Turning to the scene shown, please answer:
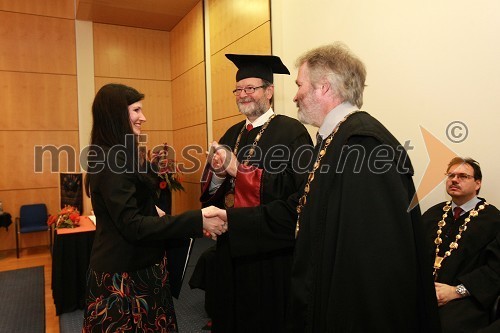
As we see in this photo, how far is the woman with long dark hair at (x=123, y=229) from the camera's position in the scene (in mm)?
1729

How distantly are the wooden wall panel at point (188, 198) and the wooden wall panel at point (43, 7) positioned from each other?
3.67 meters

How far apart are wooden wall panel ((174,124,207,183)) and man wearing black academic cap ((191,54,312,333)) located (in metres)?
4.12

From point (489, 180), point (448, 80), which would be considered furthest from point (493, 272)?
A: point (448, 80)

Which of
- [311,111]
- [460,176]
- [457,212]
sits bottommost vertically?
[457,212]

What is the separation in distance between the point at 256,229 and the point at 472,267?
1428 mm

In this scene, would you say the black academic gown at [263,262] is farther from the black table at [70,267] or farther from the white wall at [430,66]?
the black table at [70,267]

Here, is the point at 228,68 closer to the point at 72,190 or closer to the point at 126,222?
the point at 72,190

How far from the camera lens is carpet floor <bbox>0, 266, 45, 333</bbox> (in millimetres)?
3576

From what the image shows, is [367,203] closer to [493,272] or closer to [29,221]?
[493,272]

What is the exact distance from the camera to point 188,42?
6.95 m

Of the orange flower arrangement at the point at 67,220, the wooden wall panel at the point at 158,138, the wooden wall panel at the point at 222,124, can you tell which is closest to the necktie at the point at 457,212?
the wooden wall panel at the point at 222,124

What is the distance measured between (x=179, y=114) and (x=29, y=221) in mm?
3178

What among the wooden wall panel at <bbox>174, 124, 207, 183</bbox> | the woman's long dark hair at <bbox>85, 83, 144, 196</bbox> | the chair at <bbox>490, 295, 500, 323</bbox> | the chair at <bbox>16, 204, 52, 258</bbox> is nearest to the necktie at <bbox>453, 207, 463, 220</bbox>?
the chair at <bbox>490, 295, 500, 323</bbox>

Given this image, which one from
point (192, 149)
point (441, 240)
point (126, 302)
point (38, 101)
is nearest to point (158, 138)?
point (192, 149)
